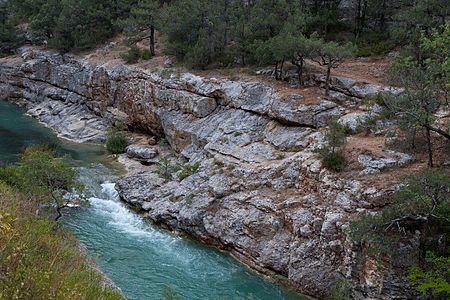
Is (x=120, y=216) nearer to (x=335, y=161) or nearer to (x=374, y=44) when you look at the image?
(x=335, y=161)

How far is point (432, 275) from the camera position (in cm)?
1374

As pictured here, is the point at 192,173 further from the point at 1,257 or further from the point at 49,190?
the point at 1,257

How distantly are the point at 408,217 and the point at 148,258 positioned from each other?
995 centimetres

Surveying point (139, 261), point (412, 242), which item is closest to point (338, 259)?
point (412, 242)

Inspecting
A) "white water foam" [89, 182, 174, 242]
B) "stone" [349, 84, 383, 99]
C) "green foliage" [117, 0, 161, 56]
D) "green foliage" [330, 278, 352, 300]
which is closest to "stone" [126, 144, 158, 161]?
"white water foam" [89, 182, 174, 242]

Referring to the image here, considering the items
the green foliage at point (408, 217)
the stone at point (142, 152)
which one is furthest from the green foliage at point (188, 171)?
the green foliage at point (408, 217)

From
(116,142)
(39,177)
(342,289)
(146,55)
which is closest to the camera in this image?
(342,289)

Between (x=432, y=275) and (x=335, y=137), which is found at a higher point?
(x=335, y=137)

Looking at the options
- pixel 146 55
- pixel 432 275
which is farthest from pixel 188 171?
pixel 146 55

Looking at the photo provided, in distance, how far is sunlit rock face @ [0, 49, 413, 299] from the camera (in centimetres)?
1648

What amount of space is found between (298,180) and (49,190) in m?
10.1

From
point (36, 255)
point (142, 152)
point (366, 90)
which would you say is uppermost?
point (36, 255)

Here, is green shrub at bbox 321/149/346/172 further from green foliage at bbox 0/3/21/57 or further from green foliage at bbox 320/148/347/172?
green foliage at bbox 0/3/21/57

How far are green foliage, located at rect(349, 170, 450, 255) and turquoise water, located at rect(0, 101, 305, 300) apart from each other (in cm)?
355
